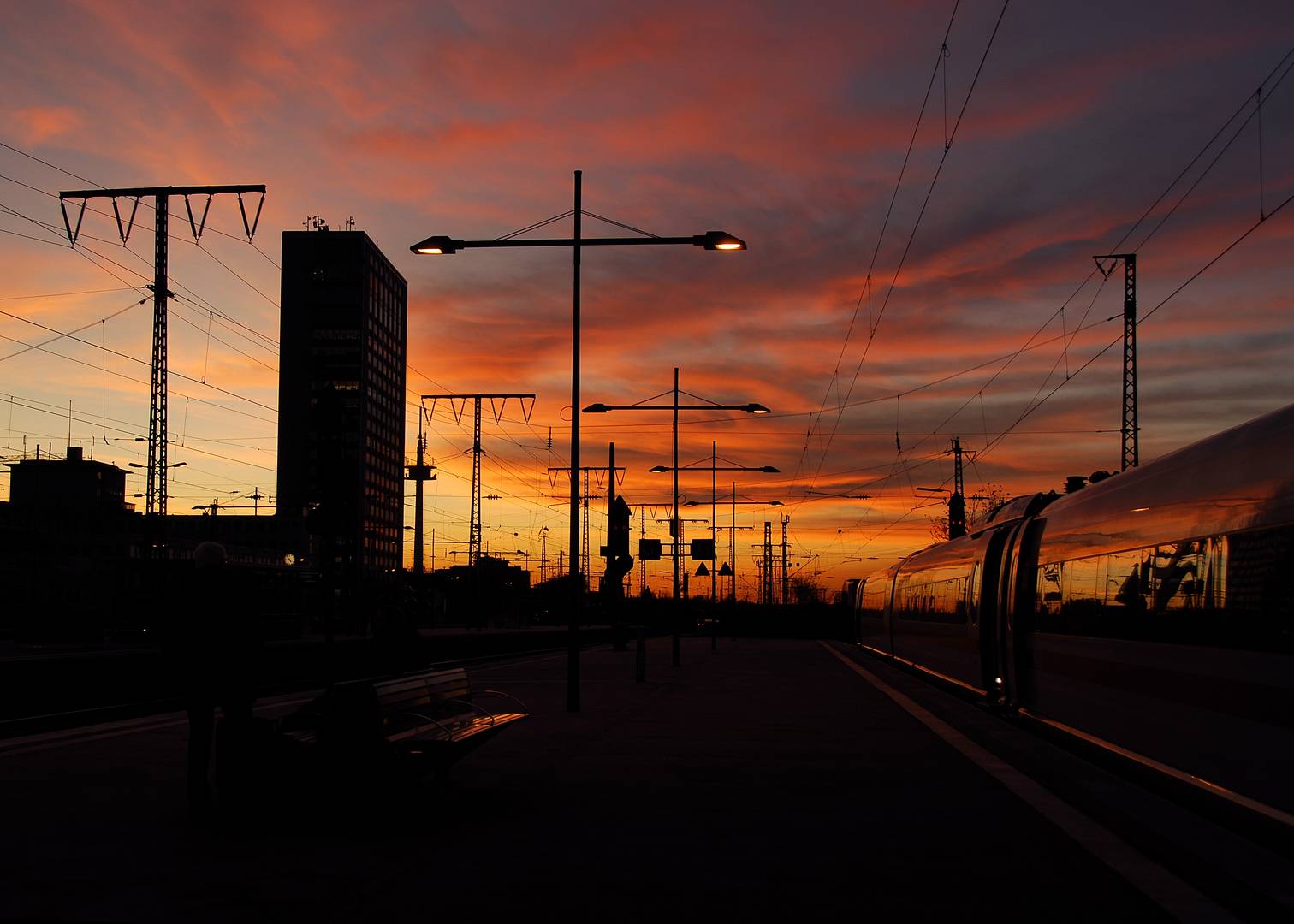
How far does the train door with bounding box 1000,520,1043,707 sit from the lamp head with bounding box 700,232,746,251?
5436mm

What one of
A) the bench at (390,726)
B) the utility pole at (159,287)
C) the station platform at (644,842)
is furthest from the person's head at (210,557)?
the utility pole at (159,287)

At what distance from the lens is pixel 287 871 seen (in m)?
6.77

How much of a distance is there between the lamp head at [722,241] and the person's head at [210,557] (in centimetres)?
1115

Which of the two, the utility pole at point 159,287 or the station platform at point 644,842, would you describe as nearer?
the station platform at point 644,842

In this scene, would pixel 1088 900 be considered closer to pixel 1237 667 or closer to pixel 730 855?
pixel 730 855

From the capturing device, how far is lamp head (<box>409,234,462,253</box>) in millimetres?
18156

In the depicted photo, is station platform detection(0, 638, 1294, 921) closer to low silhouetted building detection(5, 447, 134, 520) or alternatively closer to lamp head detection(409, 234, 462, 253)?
lamp head detection(409, 234, 462, 253)

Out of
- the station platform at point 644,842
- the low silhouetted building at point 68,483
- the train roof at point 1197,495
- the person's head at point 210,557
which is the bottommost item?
the station platform at point 644,842

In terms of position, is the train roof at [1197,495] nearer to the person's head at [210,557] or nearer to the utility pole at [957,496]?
the person's head at [210,557]

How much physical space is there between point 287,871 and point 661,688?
1467 cm

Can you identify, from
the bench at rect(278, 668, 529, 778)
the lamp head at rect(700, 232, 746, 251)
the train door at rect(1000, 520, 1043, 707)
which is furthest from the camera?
the lamp head at rect(700, 232, 746, 251)

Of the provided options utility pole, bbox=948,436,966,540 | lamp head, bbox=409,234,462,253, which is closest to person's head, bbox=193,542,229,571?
lamp head, bbox=409,234,462,253

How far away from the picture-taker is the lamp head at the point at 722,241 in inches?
720

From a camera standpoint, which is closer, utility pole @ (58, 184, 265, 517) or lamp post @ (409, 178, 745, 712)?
lamp post @ (409, 178, 745, 712)
